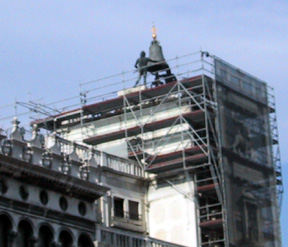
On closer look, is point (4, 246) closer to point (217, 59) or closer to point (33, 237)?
point (33, 237)

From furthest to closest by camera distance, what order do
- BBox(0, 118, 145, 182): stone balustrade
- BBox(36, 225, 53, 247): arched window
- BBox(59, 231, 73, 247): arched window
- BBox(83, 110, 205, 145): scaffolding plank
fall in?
BBox(83, 110, 205, 145): scaffolding plank
BBox(59, 231, 73, 247): arched window
BBox(36, 225, 53, 247): arched window
BBox(0, 118, 145, 182): stone balustrade

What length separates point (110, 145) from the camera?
74500 mm

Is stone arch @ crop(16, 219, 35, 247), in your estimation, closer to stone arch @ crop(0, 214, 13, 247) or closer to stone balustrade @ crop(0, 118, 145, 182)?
stone arch @ crop(0, 214, 13, 247)

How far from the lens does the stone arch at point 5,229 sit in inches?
2183

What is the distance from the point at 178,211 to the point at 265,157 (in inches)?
338

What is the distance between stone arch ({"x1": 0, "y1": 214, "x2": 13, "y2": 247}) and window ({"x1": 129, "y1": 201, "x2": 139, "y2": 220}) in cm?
1501

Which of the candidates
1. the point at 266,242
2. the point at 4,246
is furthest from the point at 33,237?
the point at 266,242

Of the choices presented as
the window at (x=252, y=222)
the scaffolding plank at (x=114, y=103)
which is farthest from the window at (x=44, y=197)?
the window at (x=252, y=222)

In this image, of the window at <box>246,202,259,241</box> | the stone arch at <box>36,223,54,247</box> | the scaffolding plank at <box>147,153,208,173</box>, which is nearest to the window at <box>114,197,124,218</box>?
the scaffolding plank at <box>147,153,208,173</box>

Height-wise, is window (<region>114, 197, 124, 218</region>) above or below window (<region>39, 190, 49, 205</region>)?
above

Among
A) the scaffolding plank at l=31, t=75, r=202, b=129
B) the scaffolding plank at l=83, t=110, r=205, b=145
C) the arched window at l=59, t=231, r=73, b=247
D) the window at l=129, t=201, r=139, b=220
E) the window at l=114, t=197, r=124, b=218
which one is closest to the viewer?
the arched window at l=59, t=231, r=73, b=247

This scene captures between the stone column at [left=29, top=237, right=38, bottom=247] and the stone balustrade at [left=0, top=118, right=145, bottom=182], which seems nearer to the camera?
the stone column at [left=29, top=237, right=38, bottom=247]

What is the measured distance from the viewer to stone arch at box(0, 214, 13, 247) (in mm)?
55438

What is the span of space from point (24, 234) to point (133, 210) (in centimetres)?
1430
